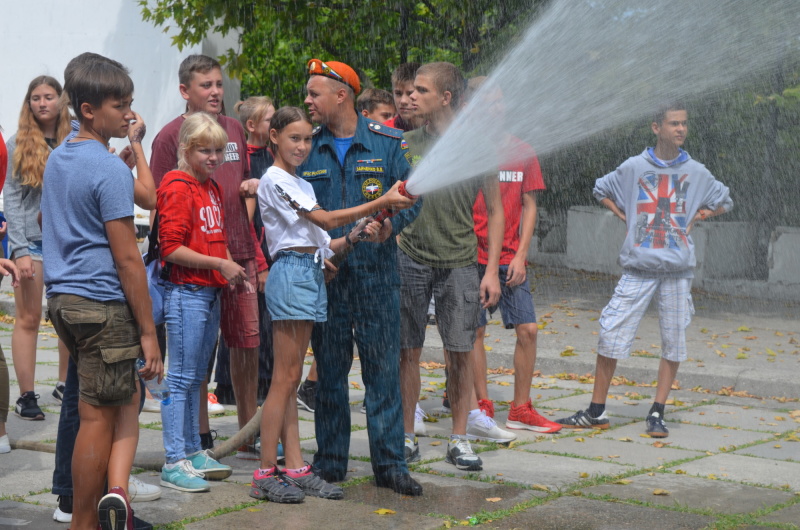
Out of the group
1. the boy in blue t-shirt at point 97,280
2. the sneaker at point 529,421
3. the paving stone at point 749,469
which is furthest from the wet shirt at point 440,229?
A: the boy in blue t-shirt at point 97,280

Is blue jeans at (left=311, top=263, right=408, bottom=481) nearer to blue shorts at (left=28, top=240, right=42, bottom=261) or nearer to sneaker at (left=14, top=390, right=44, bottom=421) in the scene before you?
sneaker at (left=14, top=390, right=44, bottom=421)

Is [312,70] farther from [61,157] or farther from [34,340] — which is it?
[34,340]

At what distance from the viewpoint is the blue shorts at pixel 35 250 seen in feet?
22.5

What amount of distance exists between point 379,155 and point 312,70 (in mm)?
539

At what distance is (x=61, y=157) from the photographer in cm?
412

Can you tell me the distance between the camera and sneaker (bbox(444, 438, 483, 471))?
562 centimetres

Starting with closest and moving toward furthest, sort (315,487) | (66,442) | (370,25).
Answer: (66,442) → (315,487) → (370,25)

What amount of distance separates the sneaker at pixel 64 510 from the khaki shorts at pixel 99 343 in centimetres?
66

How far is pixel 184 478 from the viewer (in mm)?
5055

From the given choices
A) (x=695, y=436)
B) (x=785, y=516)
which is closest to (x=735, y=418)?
(x=695, y=436)

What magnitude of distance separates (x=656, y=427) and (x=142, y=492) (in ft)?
11.5

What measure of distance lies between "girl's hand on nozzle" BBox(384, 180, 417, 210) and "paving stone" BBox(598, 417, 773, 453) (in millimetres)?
2786

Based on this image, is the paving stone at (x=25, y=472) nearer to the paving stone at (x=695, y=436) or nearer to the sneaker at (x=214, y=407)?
the sneaker at (x=214, y=407)

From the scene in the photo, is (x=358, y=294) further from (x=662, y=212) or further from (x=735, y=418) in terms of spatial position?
(x=735, y=418)
